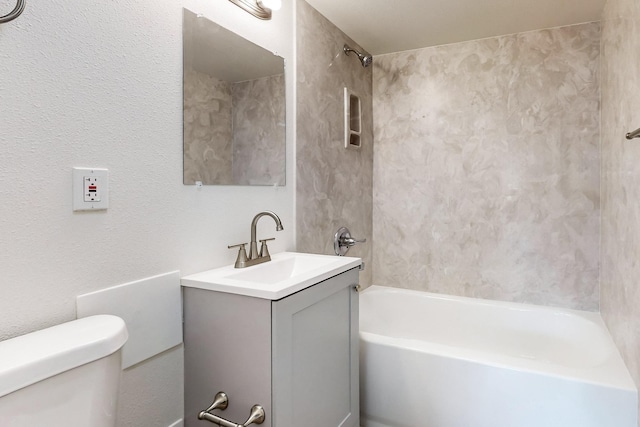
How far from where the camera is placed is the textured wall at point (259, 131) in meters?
1.60

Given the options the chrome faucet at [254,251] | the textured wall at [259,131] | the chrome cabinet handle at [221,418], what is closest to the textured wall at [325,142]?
the textured wall at [259,131]

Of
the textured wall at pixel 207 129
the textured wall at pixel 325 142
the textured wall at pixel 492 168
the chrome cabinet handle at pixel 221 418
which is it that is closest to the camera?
the chrome cabinet handle at pixel 221 418

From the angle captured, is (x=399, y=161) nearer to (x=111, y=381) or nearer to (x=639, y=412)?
(x=639, y=412)

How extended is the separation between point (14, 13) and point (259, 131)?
0.97 meters

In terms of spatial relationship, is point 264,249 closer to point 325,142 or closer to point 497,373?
point 325,142

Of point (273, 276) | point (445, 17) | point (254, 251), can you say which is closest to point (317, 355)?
point (273, 276)

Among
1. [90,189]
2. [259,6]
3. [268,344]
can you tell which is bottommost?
[268,344]

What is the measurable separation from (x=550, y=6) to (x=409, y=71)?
91 cm

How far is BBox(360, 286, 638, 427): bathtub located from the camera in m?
1.50

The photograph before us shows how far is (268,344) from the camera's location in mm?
1148

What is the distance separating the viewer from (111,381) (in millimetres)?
884

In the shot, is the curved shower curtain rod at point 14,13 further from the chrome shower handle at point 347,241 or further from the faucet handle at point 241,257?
the chrome shower handle at point 347,241

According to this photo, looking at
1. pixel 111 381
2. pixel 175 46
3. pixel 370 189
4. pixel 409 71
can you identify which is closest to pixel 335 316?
pixel 111 381

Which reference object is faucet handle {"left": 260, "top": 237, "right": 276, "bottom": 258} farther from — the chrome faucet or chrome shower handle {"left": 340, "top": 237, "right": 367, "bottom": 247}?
chrome shower handle {"left": 340, "top": 237, "right": 367, "bottom": 247}
